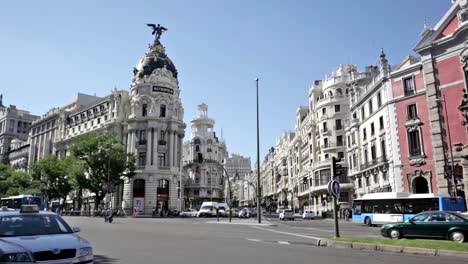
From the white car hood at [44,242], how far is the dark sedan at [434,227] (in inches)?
556

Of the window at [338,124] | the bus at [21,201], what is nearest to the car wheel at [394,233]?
the bus at [21,201]

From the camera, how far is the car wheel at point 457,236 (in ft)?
50.2

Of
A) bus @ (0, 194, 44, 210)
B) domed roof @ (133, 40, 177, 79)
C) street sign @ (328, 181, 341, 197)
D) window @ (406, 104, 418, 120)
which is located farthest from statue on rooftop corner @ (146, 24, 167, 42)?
street sign @ (328, 181, 341, 197)

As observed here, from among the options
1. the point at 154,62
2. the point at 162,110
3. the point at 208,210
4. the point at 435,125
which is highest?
the point at 154,62

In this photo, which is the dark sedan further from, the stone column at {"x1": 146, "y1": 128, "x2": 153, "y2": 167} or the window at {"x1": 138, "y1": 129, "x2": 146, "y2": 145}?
the window at {"x1": 138, "y1": 129, "x2": 146, "y2": 145}

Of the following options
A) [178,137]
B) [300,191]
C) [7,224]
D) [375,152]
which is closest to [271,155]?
[300,191]

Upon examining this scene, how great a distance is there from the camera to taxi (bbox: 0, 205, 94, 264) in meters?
6.64

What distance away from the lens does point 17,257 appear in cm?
656

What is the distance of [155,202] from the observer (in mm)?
68125

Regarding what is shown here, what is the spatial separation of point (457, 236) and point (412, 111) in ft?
85.3

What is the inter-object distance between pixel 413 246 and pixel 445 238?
4160 millimetres

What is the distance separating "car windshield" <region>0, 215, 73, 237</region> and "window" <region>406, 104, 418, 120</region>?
1458 inches

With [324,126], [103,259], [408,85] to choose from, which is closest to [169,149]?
[324,126]

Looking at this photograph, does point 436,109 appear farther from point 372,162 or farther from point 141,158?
point 141,158
